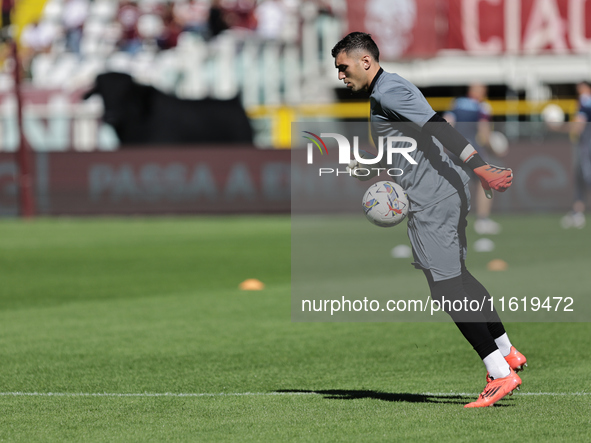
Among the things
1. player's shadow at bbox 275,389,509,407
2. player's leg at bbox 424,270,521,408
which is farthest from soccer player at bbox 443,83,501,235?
player's leg at bbox 424,270,521,408

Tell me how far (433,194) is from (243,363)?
86.0 inches

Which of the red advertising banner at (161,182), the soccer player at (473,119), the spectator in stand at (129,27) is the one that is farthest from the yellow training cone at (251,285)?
the spectator in stand at (129,27)

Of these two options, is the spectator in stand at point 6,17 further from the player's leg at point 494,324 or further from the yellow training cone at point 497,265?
the player's leg at point 494,324

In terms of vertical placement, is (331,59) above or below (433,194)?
above

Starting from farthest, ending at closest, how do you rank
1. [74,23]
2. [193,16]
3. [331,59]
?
[74,23] → [193,16] → [331,59]

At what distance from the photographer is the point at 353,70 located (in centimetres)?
584

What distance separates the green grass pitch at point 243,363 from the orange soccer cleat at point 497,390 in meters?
0.10

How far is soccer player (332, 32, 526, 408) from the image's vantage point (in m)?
5.71

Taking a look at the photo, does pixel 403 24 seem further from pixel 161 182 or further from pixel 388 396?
pixel 388 396

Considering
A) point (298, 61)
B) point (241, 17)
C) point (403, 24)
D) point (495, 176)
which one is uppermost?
point (241, 17)

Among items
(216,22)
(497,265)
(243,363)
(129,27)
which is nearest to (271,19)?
(216,22)

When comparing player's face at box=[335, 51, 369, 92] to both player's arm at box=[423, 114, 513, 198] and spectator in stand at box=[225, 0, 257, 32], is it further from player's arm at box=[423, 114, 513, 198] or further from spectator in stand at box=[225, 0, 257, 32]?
spectator in stand at box=[225, 0, 257, 32]

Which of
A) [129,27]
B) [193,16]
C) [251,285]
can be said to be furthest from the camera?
[129,27]

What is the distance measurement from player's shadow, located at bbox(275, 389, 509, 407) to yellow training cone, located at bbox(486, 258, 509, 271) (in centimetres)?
666
